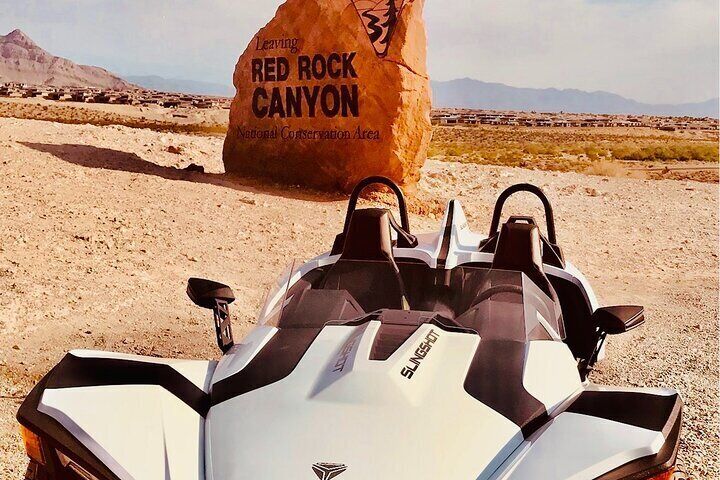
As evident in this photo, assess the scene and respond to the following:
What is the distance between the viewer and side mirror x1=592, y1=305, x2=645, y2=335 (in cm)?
335

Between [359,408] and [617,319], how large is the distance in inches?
59.8

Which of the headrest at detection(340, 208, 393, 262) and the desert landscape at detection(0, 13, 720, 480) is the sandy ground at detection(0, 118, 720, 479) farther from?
the headrest at detection(340, 208, 393, 262)

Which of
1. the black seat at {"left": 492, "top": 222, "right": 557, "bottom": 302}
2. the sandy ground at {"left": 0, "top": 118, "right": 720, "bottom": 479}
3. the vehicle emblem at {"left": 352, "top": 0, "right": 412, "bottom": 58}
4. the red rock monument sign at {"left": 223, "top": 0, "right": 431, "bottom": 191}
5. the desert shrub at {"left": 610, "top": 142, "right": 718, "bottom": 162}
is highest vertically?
the vehicle emblem at {"left": 352, "top": 0, "right": 412, "bottom": 58}

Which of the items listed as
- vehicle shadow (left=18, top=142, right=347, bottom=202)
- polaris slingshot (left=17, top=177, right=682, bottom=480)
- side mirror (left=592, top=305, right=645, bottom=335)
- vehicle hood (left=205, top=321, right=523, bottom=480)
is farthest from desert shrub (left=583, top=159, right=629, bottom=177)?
vehicle hood (left=205, top=321, right=523, bottom=480)

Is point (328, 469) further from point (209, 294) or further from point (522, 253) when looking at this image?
point (522, 253)

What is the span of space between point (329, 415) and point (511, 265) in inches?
77.0

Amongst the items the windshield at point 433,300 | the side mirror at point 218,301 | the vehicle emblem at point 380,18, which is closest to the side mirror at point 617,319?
the windshield at point 433,300

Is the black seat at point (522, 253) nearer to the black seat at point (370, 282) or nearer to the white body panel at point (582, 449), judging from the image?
the black seat at point (370, 282)

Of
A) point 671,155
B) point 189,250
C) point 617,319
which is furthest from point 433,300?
point 671,155

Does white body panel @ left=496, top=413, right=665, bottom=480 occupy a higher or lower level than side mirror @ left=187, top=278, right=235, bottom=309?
lower

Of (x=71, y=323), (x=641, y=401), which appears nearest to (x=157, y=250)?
(x=71, y=323)

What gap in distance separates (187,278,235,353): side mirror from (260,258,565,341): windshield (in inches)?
7.4

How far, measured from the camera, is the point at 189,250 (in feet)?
35.4

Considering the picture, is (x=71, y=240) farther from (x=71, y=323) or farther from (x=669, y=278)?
(x=669, y=278)
